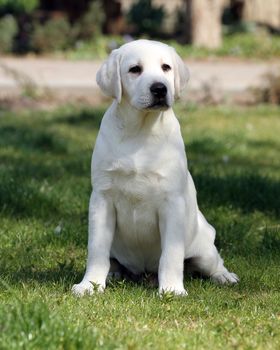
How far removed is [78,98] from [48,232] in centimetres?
828

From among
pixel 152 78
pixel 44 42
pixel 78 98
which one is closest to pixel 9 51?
pixel 44 42

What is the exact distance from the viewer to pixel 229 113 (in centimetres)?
1277

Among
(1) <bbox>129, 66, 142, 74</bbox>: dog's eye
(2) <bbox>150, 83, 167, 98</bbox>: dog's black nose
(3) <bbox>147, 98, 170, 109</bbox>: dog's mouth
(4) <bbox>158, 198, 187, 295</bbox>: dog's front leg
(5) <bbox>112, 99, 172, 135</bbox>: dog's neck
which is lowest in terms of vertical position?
(4) <bbox>158, 198, 187, 295</bbox>: dog's front leg

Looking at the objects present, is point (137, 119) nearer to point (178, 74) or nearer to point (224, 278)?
point (178, 74)

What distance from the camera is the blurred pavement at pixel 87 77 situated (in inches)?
561

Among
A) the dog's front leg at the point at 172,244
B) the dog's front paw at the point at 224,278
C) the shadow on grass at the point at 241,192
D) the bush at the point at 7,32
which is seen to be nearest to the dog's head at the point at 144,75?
the dog's front leg at the point at 172,244

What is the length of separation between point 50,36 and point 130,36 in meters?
2.44

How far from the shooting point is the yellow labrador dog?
484cm

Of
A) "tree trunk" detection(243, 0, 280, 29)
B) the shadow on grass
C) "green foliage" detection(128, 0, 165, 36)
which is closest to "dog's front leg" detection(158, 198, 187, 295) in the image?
the shadow on grass

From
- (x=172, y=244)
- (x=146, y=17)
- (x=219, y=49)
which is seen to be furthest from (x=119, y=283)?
(x=146, y=17)

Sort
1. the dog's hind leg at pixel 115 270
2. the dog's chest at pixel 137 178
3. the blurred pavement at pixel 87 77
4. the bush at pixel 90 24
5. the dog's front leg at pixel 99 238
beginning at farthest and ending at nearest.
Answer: the bush at pixel 90 24 → the blurred pavement at pixel 87 77 → the dog's hind leg at pixel 115 270 → the dog's front leg at pixel 99 238 → the dog's chest at pixel 137 178

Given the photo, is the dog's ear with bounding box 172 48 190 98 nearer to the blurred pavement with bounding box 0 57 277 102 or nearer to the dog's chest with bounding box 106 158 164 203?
the dog's chest with bounding box 106 158 164 203

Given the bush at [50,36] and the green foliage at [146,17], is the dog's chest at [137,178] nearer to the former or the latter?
the bush at [50,36]

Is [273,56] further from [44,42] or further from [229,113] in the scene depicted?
[229,113]
